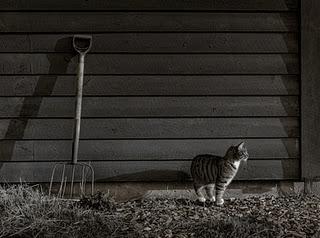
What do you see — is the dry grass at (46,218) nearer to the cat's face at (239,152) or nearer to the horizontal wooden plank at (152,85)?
the horizontal wooden plank at (152,85)

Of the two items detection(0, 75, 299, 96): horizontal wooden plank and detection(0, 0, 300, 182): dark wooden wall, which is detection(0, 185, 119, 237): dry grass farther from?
detection(0, 75, 299, 96): horizontal wooden plank

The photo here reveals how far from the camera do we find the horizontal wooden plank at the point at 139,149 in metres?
5.12

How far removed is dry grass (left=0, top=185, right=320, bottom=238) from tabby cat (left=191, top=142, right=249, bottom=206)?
0.60 ft

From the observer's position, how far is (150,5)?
513 centimetres

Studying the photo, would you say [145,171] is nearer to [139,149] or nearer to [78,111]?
[139,149]

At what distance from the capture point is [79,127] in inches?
196

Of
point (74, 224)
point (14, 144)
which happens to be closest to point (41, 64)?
point (14, 144)

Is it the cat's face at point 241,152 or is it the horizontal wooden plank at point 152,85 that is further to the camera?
the horizontal wooden plank at point 152,85

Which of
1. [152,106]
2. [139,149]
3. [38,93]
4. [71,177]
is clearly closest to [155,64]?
[152,106]

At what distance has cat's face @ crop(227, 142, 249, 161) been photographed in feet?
15.9

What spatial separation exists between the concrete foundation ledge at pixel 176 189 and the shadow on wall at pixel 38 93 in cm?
61

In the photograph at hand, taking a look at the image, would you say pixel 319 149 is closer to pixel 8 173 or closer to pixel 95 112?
pixel 95 112

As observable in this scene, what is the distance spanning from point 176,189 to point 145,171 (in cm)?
37

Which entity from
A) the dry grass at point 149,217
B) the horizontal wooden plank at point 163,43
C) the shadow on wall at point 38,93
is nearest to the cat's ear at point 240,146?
the dry grass at point 149,217
